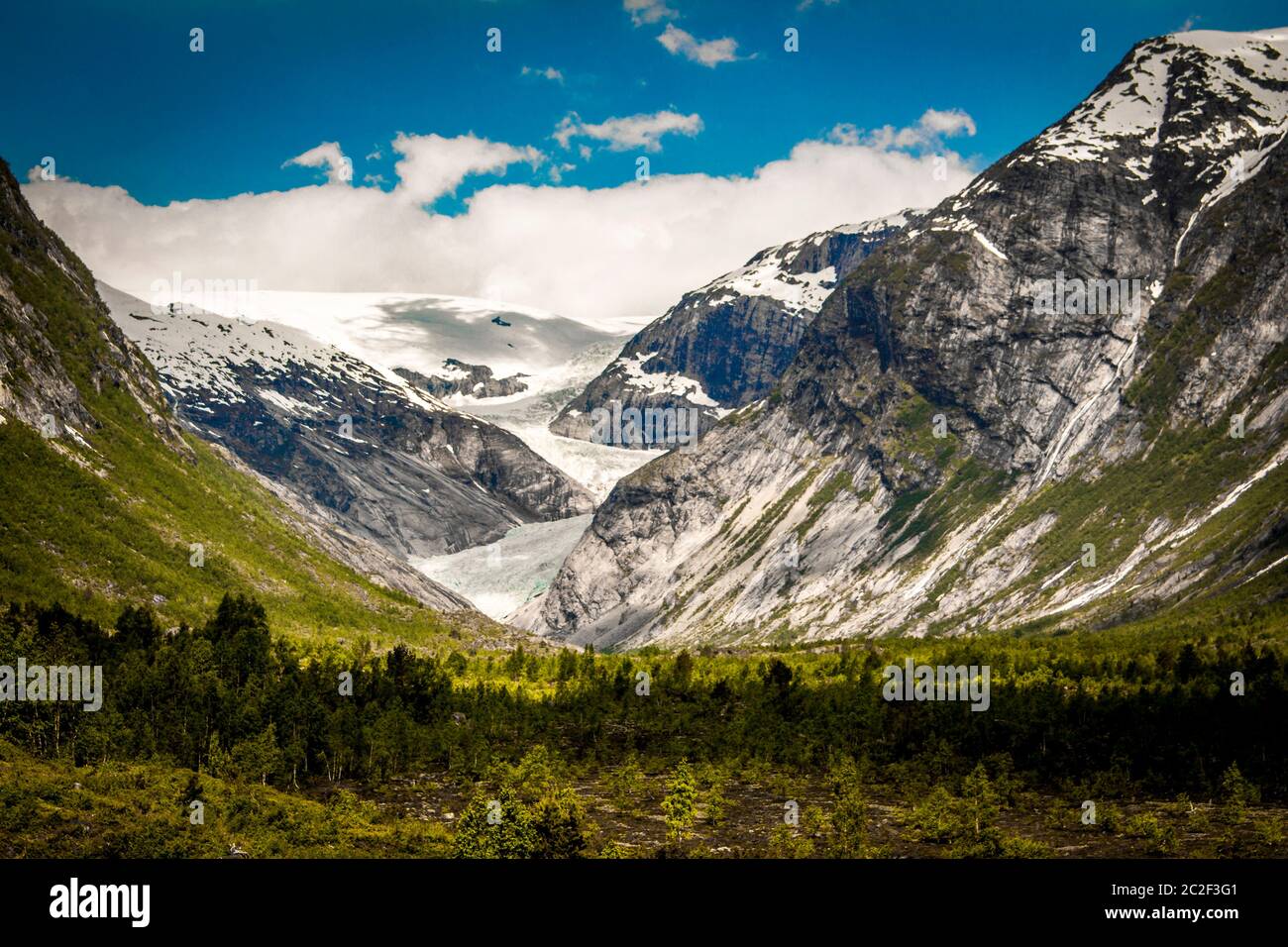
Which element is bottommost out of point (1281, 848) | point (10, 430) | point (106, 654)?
point (1281, 848)

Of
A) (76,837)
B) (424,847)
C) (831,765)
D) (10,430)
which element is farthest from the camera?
(10,430)

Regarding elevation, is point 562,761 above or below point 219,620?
below

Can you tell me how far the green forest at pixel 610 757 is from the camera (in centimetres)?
8862

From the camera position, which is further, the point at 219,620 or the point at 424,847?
the point at 219,620

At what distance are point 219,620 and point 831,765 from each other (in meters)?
82.5

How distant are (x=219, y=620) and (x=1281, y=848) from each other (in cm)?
12635

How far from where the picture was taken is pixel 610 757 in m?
142

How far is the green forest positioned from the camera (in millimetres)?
88625
